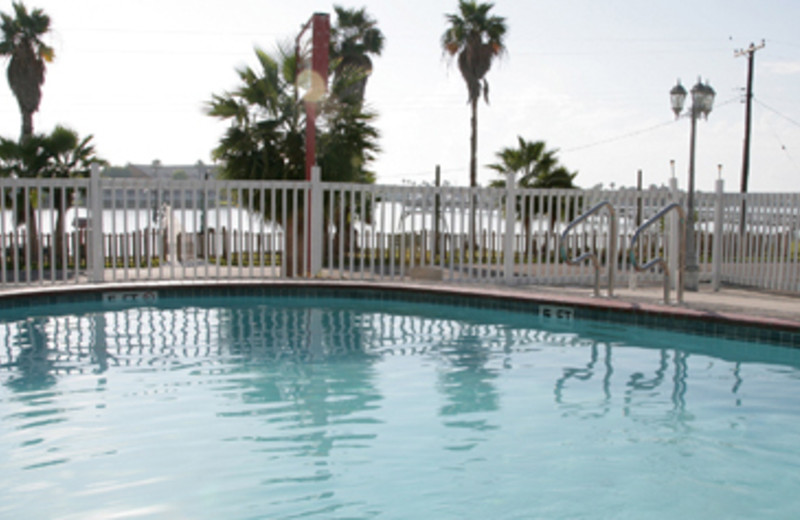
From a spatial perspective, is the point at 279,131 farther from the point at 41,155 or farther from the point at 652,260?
the point at 652,260

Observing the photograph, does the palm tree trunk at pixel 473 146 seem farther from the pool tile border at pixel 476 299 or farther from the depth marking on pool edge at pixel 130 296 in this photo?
the depth marking on pool edge at pixel 130 296

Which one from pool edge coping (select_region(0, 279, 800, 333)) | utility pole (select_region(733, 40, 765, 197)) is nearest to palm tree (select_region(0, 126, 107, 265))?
pool edge coping (select_region(0, 279, 800, 333))

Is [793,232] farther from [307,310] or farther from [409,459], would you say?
[409,459]

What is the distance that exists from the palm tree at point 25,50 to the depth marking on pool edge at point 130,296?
1090 centimetres

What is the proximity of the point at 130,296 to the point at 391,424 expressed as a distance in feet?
18.8

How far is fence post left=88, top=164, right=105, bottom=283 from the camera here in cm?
905

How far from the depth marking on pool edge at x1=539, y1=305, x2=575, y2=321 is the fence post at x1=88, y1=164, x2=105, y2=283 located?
5379 mm

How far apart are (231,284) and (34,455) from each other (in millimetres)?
5727

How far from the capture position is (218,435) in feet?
12.5

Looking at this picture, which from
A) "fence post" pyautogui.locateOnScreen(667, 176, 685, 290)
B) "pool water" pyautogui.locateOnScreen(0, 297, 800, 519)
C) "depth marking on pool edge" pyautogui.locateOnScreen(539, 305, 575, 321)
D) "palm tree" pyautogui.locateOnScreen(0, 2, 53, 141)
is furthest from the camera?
"palm tree" pyautogui.locateOnScreen(0, 2, 53, 141)

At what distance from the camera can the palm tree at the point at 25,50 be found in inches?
680

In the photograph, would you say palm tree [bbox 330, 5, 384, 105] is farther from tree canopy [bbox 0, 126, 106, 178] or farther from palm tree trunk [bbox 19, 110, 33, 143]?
tree canopy [bbox 0, 126, 106, 178]

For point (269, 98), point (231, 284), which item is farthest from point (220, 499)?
point (269, 98)

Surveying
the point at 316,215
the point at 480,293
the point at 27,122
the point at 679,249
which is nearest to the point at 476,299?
the point at 480,293
